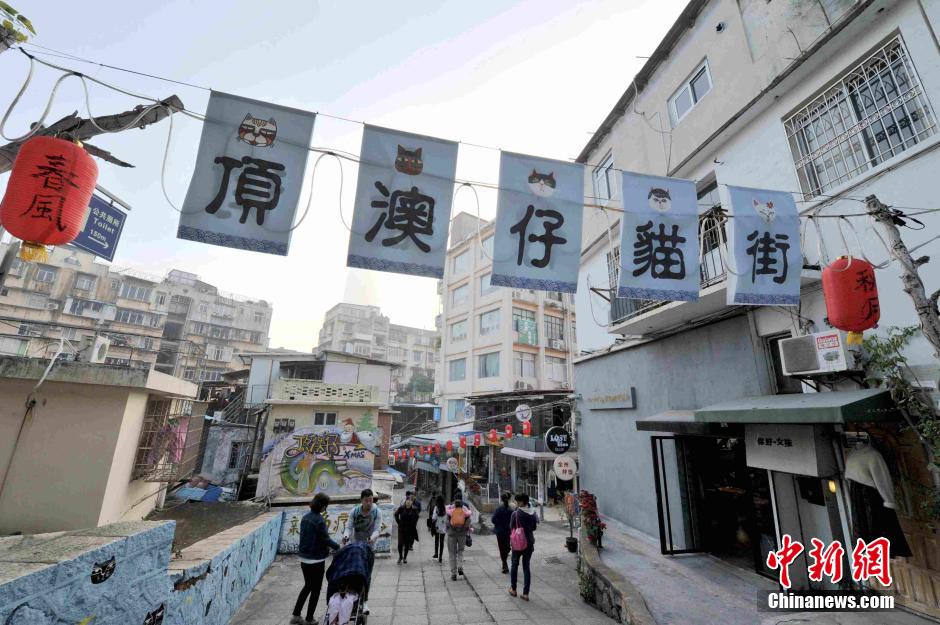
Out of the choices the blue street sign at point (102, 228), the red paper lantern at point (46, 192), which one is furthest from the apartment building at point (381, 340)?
the red paper lantern at point (46, 192)

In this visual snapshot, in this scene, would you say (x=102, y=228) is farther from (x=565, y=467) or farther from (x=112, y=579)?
(x=565, y=467)

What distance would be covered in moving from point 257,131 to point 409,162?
76.0 inches

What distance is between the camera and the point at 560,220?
6.18 metres

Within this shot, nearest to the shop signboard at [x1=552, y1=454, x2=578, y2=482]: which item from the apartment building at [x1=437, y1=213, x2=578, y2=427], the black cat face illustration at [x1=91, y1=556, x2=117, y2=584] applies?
the black cat face illustration at [x1=91, y1=556, x2=117, y2=584]

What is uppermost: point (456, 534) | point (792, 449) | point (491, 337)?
point (491, 337)

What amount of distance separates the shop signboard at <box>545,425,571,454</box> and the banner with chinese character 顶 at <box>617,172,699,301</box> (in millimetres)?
8146

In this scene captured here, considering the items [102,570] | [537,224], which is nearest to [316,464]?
[102,570]

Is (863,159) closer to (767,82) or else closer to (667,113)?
(767,82)

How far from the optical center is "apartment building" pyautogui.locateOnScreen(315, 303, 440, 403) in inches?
Answer: 2648

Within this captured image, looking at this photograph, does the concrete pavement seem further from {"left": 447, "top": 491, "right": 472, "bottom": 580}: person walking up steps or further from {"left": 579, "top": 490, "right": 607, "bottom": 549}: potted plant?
{"left": 579, "top": 490, "right": 607, "bottom": 549}: potted plant

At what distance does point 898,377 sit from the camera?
5664mm

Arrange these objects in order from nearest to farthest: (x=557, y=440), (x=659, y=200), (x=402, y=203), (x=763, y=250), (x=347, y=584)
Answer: (x=347, y=584)
(x=402, y=203)
(x=659, y=200)
(x=763, y=250)
(x=557, y=440)

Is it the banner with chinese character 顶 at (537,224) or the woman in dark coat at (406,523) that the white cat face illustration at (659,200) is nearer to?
the banner with chinese character 顶 at (537,224)

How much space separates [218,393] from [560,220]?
35157mm
